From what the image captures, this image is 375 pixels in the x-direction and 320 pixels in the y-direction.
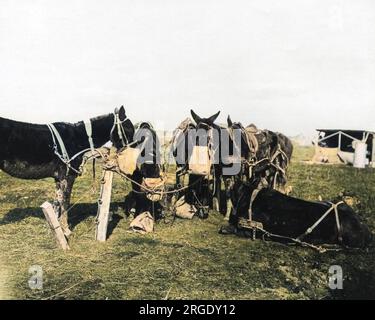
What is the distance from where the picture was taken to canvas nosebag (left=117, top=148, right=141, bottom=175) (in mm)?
7397

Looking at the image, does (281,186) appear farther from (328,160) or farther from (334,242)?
(328,160)

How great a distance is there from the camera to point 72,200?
991 centimetres

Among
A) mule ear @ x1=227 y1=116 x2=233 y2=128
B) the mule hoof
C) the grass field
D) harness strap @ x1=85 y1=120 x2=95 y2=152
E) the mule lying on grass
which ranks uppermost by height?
mule ear @ x1=227 y1=116 x2=233 y2=128

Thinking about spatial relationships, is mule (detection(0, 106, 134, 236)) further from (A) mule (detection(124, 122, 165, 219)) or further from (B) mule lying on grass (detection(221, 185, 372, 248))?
(B) mule lying on grass (detection(221, 185, 372, 248))

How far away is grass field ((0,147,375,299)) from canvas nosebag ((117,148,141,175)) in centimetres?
136

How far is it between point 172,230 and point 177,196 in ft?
4.88

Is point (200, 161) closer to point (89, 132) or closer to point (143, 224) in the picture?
point (143, 224)

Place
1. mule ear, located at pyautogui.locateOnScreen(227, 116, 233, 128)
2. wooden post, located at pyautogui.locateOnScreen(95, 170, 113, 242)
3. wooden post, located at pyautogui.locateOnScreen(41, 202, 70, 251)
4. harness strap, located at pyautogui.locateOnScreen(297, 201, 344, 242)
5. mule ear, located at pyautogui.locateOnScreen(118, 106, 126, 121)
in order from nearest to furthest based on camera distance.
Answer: wooden post, located at pyautogui.locateOnScreen(41, 202, 70, 251) < harness strap, located at pyautogui.locateOnScreen(297, 201, 344, 242) < wooden post, located at pyautogui.locateOnScreen(95, 170, 113, 242) < mule ear, located at pyautogui.locateOnScreen(118, 106, 126, 121) < mule ear, located at pyautogui.locateOnScreen(227, 116, 233, 128)

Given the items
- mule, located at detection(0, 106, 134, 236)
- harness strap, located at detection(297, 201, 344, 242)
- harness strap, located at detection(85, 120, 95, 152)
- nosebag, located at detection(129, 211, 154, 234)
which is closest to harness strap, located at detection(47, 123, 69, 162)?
mule, located at detection(0, 106, 134, 236)

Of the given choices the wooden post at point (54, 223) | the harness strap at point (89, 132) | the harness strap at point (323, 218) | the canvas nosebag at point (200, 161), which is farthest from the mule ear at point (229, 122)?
the wooden post at point (54, 223)

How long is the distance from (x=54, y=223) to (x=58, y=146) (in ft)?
6.49

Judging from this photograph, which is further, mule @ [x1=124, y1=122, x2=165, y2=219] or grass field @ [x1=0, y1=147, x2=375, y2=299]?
mule @ [x1=124, y1=122, x2=165, y2=219]

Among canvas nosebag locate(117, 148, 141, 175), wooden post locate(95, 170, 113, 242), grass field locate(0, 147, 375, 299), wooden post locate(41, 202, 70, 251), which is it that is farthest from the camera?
canvas nosebag locate(117, 148, 141, 175)
